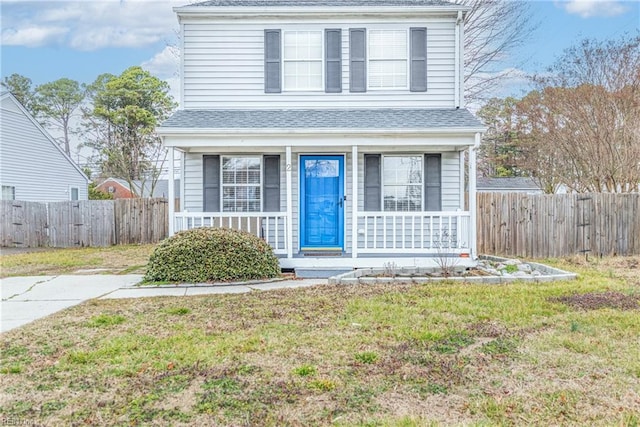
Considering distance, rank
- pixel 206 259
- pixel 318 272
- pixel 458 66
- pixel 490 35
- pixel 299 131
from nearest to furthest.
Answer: pixel 206 259
pixel 299 131
pixel 318 272
pixel 458 66
pixel 490 35

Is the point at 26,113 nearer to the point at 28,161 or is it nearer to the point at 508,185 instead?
the point at 28,161

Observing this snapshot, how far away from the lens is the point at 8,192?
757 inches

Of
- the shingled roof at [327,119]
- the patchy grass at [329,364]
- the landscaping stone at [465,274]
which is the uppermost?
the shingled roof at [327,119]

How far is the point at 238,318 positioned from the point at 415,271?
4.29 metres

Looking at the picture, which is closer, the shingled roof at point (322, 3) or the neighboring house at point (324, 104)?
the neighboring house at point (324, 104)

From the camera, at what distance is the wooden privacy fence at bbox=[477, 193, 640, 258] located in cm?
1153

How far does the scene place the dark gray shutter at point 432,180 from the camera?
1011 centimetres

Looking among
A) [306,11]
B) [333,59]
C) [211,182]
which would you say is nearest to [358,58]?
[333,59]

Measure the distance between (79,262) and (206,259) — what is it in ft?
18.1

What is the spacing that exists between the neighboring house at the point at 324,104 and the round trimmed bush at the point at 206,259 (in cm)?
153

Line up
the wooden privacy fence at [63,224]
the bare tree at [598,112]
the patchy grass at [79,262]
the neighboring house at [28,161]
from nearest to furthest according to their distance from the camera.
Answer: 1. the patchy grass at [79,262]
2. the bare tree at [598,112]
3. the wooden privacy fence at [63,224]
4. the neighboring house at [28,161]

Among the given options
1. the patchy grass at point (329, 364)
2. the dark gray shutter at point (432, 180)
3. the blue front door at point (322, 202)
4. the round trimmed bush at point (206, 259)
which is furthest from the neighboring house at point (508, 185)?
the patchy grass at point (329, 364)

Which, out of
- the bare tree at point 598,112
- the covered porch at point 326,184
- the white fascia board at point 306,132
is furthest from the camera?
the bare tree at point 598,112

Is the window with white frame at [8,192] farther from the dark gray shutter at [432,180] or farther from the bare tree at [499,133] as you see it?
the bare tree at [499,133]
